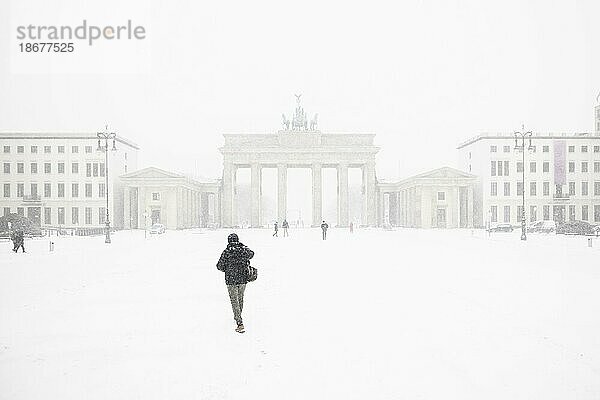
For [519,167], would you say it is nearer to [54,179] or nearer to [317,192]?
[317,192]

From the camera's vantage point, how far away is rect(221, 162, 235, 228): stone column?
254ft

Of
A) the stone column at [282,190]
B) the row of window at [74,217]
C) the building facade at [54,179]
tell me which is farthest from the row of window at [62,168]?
the stone column at [282,190]

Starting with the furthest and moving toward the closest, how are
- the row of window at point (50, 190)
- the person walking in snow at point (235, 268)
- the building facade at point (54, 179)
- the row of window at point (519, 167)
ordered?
the row of window at point (519, 167)
the row of window at point (50, 190)
the building facade at point (54, 179)
the person walking in snow at point (235, 268)

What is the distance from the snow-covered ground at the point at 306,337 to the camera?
26.2ft

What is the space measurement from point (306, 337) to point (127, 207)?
225ft

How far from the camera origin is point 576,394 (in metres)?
7.72

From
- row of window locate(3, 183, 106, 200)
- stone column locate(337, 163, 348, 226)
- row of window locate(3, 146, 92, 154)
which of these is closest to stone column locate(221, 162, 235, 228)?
stone column locate(337, 163, 348, 226)

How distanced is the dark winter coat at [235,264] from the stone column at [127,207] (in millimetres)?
67086

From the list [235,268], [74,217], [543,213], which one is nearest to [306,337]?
[235,268]

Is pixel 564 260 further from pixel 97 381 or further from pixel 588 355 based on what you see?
pixel 97 381

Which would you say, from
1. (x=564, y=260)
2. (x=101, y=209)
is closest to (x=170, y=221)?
(x=101, y=209)

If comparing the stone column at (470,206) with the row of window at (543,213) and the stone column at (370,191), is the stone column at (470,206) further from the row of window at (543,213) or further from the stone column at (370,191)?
the stone column at (370,191)

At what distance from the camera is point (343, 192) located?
77875 millimetres

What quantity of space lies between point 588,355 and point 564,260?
57.2ft
